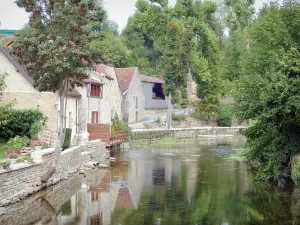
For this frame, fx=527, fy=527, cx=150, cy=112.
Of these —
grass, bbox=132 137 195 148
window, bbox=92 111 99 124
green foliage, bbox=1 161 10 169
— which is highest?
window, bbox=92 111 99 124

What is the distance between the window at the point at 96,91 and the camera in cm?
5122

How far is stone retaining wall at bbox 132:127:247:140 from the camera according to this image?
6093 cm

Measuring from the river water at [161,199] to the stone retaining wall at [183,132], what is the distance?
72.4 ft

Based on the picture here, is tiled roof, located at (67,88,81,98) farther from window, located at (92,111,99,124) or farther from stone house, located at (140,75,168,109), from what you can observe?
stone house, located at (140,75,168,109)

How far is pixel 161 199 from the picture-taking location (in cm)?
2509

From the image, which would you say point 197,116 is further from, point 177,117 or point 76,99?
point 76,99

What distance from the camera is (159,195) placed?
86.1ft

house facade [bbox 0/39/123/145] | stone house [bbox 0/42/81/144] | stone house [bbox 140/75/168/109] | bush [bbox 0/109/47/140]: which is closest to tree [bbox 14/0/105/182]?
house facade [bbox 0/39/123/145]

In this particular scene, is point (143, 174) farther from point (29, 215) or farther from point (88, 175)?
point (29, 215)

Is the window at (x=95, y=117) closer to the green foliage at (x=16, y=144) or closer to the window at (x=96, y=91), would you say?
the window at (x=96, y=91)

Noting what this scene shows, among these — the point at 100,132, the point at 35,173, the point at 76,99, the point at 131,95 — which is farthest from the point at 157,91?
the point at 35,173

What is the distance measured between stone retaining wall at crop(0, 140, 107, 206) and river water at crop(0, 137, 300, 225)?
1.55 ft

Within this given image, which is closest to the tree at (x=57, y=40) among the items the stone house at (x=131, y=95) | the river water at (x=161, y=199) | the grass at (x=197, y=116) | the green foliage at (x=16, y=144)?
the green foliage at (x=16, y=144)

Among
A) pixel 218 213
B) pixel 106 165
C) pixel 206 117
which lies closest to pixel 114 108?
pixel 206 117
